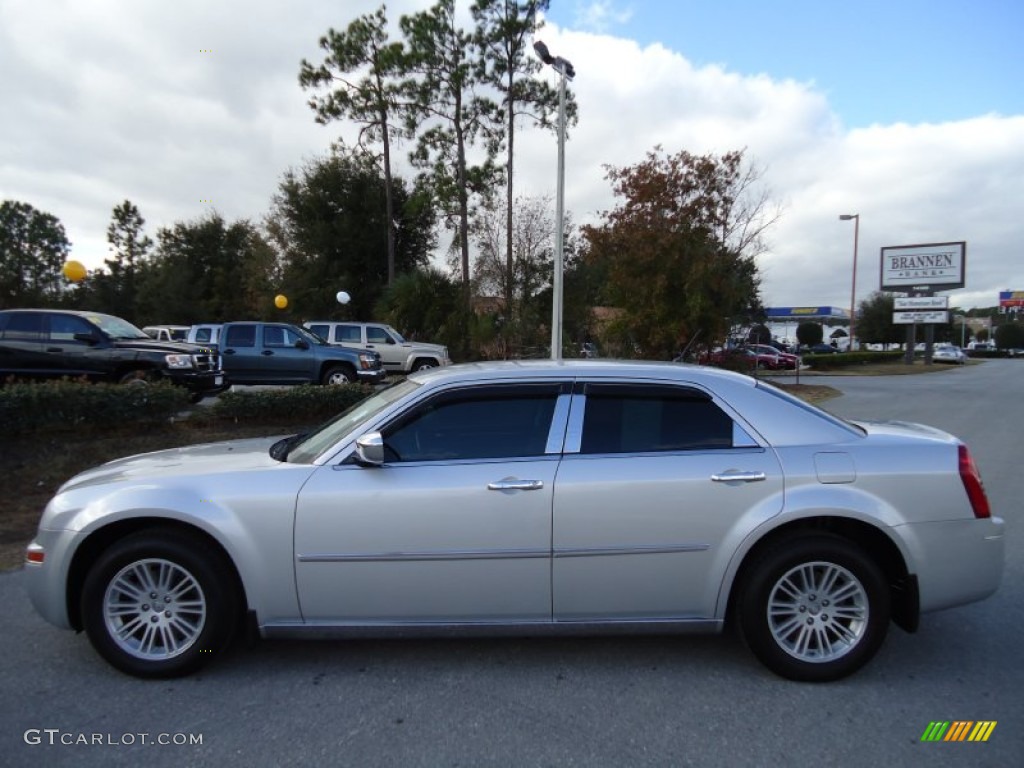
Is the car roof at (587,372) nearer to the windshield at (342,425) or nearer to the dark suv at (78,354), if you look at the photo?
the windshield at (342,425)

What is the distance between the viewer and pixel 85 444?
7.91 metres

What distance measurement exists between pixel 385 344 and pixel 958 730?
1855 centimetres

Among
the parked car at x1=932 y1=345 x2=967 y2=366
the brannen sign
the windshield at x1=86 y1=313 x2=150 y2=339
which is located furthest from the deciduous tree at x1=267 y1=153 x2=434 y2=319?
the parked car at x1=932 y1=345 x2=967 y2=366

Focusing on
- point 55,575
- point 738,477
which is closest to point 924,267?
point 738,477

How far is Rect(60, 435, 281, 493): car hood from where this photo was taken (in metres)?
3.52

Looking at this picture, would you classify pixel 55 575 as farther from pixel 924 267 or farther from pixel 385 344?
pixel 924 267

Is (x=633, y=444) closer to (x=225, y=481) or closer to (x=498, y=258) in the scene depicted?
(x=225, y=481)

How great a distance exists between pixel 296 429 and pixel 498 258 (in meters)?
16.6

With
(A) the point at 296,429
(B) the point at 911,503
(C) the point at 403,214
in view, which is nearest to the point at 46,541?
(B) the point at 911,503

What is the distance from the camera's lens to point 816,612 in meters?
3.37

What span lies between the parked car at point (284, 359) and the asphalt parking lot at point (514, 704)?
1107cm

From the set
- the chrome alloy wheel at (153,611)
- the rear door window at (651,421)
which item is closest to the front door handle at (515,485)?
the rear door window at (651,421)

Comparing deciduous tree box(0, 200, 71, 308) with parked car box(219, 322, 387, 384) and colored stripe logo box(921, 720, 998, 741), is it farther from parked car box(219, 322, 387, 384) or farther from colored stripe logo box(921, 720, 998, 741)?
A: colored stripe logo box(921, 720, 998, 741)

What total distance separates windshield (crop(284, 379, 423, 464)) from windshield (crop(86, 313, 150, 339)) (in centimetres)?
900
